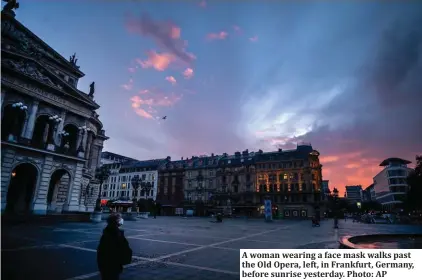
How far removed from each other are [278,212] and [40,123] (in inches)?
1968

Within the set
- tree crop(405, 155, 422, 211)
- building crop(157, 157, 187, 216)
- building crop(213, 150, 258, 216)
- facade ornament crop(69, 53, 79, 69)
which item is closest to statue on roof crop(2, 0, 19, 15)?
facade ornament crop(69, 53, 79, 69)

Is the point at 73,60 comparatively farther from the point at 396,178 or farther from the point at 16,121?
the point at 396,178

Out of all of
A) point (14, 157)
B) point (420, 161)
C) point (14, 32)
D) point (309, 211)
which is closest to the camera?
point (14, 157)

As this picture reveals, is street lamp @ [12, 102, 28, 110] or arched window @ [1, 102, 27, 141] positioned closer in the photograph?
street lamp @ [12, 102, 28, 110]

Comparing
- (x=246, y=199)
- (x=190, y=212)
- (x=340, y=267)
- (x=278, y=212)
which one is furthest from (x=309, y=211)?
(x=340, y=267)

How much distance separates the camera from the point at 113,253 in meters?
4.38

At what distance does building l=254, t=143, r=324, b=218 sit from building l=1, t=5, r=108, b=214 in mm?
42071

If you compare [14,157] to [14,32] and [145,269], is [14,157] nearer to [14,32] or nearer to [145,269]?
[14,32]

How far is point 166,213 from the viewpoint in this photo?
6838 centimetres

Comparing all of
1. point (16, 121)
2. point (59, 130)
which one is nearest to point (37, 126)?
point (59, 130)

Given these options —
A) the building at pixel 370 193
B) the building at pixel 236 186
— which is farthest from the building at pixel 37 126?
the building at pixel 370 193

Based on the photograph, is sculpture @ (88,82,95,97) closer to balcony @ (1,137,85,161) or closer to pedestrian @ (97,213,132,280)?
balcony @ (1,137,85,161)

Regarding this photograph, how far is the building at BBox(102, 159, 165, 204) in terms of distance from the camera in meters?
73.2

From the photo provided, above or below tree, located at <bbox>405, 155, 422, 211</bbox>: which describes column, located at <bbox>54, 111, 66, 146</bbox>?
above
